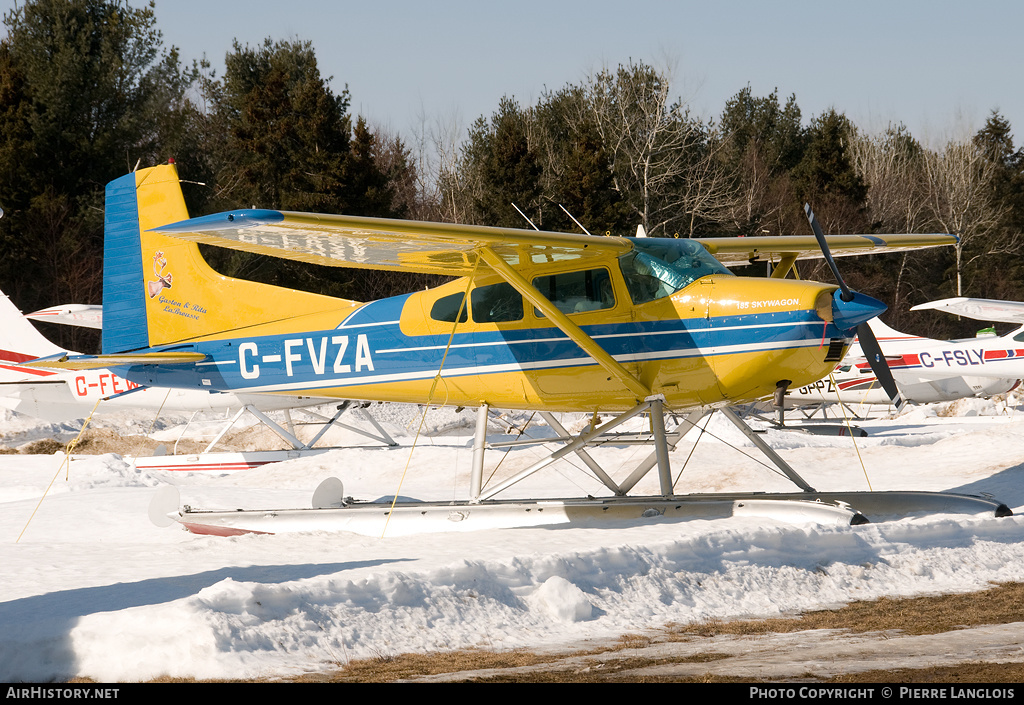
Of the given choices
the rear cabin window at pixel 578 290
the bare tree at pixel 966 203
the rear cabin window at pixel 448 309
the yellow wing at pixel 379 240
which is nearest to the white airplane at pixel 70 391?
the rear cabin window at pixel 448 309

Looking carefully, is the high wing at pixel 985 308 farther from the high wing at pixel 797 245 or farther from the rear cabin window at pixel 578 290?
the rear cabin window at pixel 578 290

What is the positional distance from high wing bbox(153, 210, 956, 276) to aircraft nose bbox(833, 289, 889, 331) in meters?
1.86

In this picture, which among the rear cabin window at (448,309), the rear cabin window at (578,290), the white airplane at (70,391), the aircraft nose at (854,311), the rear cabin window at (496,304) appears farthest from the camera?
the white airplane at (70,391)

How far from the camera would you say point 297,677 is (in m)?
4.68

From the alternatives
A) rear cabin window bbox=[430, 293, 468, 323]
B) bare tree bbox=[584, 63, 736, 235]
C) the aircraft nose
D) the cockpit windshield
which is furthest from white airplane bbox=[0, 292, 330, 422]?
bare tree bbox=[584, 63, 736, 235]

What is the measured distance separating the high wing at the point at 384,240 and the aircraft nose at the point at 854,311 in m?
1.86

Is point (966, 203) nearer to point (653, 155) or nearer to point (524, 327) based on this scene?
point (653, 155)

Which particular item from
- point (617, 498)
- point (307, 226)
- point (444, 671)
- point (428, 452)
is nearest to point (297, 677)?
point (444, 671)

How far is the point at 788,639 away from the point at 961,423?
660 inches

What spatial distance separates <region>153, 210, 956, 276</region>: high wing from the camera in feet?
22.6

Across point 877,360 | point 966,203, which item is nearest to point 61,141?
point 877,360

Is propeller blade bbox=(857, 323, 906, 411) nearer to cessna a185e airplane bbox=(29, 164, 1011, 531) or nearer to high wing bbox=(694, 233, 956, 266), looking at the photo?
cessna a185e airplane bbox=(29, 164, 1011, 531)

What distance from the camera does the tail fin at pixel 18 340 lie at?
19141mm

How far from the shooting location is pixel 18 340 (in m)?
19.2
